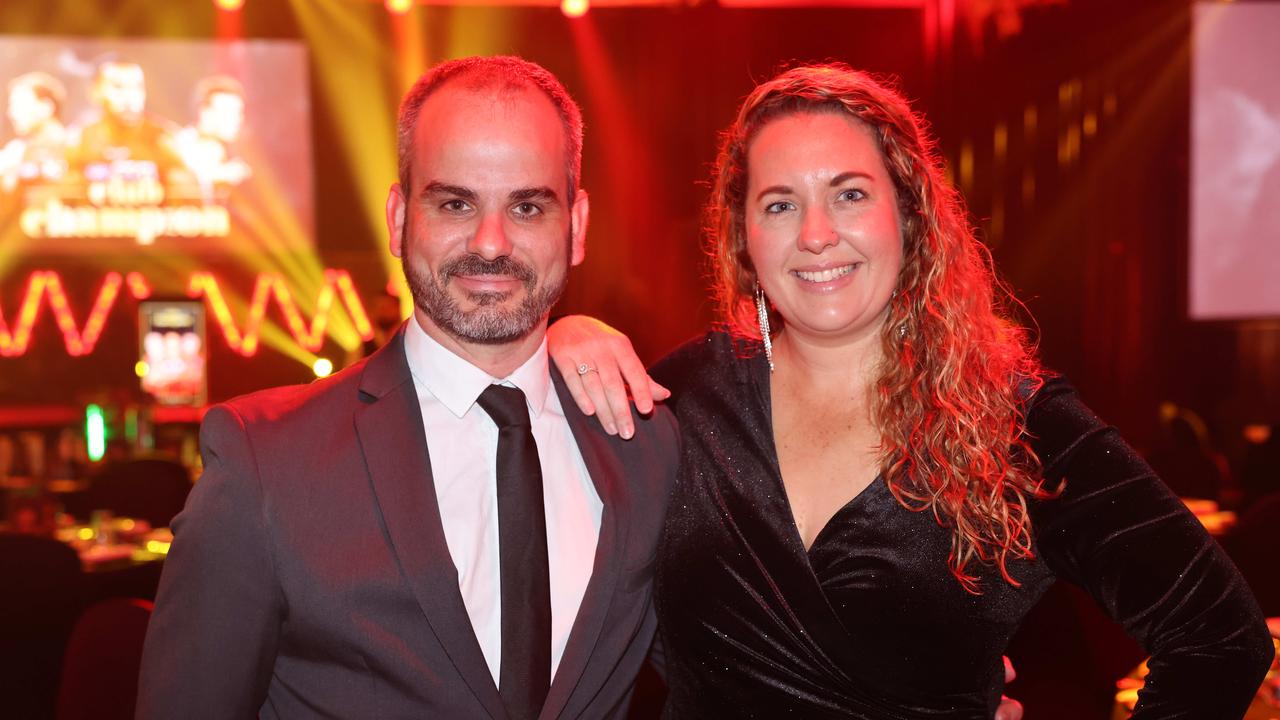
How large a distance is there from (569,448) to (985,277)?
32.9 inches

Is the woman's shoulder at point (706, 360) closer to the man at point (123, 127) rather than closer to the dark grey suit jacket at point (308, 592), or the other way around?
the dark grey suit jacket at point (308, 592)

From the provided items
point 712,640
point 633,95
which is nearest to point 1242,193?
point 633,95

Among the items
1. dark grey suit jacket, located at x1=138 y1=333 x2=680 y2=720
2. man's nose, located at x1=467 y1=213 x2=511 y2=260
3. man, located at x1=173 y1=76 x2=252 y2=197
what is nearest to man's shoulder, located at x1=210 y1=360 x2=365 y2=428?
dark grey suit jacket, located at x1=138 y1=333 x2=680 y2=720

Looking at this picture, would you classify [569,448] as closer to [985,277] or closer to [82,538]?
[985,277]

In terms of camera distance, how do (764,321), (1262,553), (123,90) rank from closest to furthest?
(764,321)
(1262,553)
(123,90)

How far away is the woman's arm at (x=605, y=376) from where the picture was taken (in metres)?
1.89

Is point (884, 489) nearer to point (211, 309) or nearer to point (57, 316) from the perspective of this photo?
point (211, 309)

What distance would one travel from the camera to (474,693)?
155cm

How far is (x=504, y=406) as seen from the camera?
1.73 metres

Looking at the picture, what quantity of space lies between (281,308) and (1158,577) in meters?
7.71

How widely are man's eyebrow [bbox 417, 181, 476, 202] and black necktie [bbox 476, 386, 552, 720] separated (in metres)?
0.31

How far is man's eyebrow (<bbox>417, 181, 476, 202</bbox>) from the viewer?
172 centimetres

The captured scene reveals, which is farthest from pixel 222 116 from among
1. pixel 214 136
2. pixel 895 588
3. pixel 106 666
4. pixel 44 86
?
pixel 895 588

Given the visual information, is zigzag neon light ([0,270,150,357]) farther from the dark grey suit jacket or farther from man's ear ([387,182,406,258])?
the dark grey suit jacket
